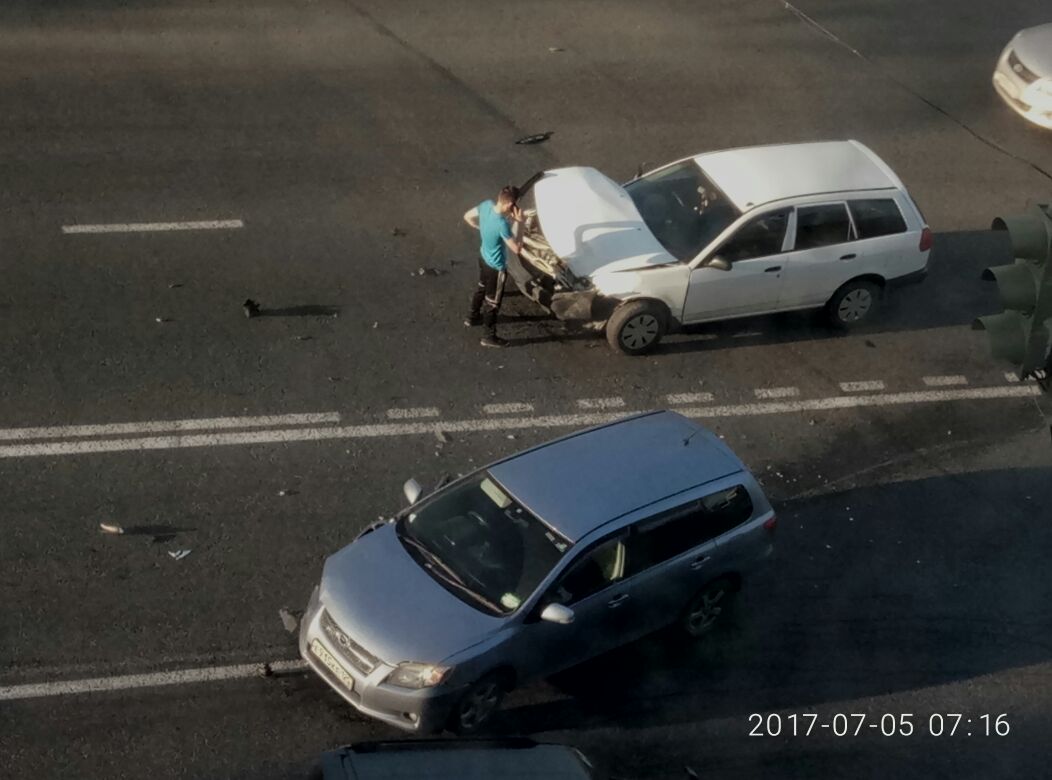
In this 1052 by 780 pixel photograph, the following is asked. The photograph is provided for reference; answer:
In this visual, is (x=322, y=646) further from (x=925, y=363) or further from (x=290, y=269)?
(x=925, y=363)

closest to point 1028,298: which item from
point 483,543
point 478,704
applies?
point 483,543

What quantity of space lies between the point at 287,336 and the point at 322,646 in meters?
4.56

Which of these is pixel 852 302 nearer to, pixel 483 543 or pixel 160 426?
pixel 483 543

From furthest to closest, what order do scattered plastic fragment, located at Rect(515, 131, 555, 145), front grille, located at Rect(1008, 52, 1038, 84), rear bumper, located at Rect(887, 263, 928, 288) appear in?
front grille, located at Rect(1008, 52, 1038, 84)
scattered plastic fragment, located at Rect(515, 131, 555, 145)
rear bumper, located at Rect(887, 263, 928, 288)

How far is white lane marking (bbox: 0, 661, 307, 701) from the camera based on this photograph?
31.3 ft

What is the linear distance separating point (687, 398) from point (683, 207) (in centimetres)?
204

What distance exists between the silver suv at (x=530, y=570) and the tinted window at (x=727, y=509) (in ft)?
0.04

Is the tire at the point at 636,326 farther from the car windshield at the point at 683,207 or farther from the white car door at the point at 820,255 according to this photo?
the white car door at the point at 820,255

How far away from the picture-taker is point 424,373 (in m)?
13.1

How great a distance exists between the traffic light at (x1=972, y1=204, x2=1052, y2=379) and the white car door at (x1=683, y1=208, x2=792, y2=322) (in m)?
7.26

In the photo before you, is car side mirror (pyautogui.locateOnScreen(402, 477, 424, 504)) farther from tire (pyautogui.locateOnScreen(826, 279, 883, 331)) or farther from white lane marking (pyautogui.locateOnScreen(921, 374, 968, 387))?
white lane marking (pyautogui.locateOnScreen(921, 374, 968, 387))

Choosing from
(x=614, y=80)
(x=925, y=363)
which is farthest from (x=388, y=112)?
(x=925, y=363)

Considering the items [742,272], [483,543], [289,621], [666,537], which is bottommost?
[289,621]

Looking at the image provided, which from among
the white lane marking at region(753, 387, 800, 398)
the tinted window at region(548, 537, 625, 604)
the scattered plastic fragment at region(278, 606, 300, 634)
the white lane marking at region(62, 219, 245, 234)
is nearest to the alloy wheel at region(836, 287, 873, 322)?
the white lane marking at region(753, 387, 800, 398)
